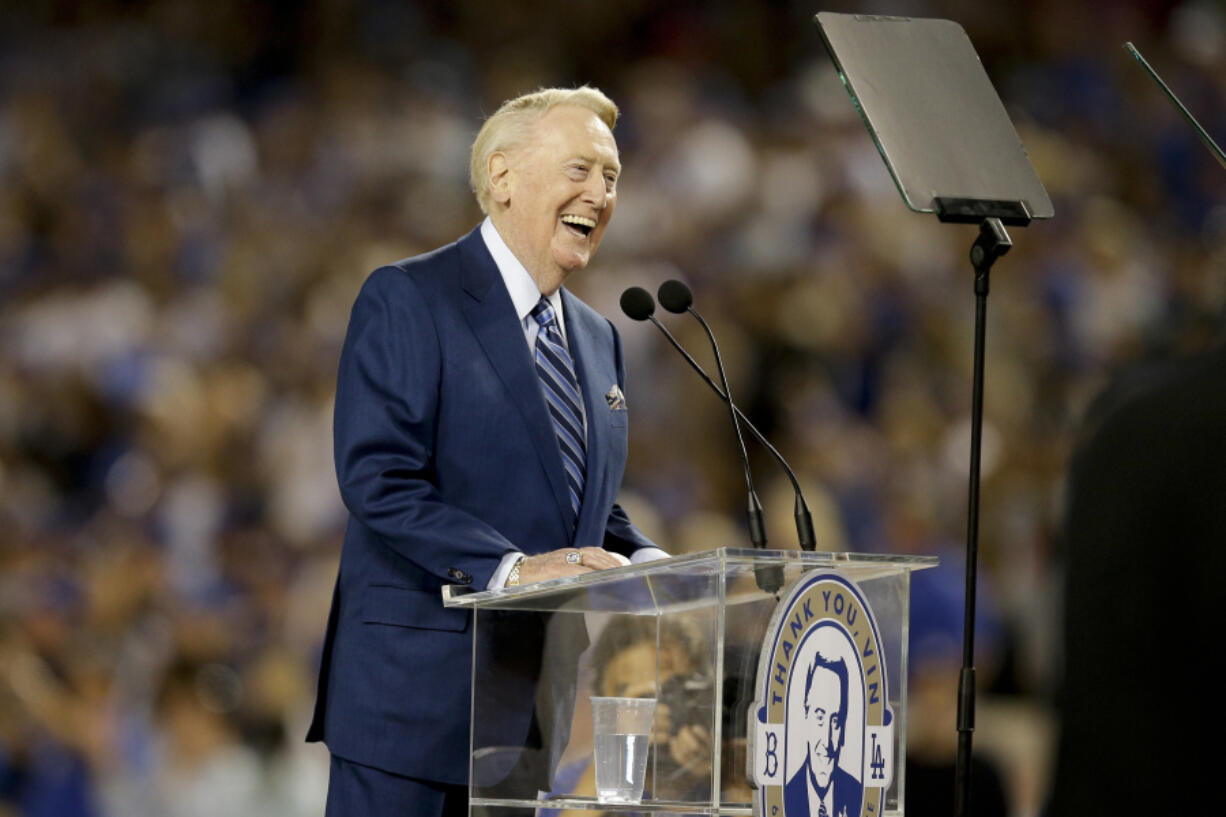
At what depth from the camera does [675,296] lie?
243 centimetres

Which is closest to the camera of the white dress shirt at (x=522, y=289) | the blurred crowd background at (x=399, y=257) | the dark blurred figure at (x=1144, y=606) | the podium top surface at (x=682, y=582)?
the dark blurred figure at (x=1144, y=606)

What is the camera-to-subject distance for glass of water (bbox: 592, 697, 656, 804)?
2.09 m

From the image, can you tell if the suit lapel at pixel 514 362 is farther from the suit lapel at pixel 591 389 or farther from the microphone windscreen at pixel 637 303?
the microphone windscreen at pixel 637 303

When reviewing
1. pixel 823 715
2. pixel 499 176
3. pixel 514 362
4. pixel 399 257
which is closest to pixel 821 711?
pixel 823 715

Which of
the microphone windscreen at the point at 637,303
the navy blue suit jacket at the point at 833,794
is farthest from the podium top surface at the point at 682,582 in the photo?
the microphone windscreen at the point at 637,303

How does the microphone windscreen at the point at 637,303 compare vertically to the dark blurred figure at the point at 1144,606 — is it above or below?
above

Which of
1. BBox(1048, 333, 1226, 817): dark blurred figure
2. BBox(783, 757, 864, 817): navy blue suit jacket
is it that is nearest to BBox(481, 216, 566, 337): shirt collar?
BBox(783, 757, 864, 817): navy blue suit jacket

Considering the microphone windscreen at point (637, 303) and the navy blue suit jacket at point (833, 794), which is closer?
the navy blue suit jacket at point (833, 794)

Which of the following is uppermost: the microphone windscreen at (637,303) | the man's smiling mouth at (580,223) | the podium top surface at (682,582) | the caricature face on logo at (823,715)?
the man's smiling mouth at (580,223)

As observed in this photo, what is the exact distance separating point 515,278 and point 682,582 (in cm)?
74

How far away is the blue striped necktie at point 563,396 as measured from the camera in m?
2.56

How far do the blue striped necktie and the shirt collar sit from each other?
0.07 ft

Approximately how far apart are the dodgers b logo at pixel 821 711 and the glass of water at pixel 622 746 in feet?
0.51

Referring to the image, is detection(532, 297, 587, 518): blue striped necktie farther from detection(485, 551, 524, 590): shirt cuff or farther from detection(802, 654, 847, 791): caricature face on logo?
detection(802, 654, 847, 791): caricature face on logo
